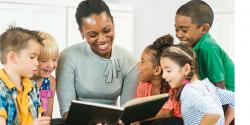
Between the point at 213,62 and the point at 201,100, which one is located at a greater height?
the point at 213,62

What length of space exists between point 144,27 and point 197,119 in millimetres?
374

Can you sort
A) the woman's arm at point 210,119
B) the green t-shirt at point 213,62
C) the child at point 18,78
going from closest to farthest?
the child at point 18,78 → the woman's arm at point 210,119 → the green t-shirt at point 213,62

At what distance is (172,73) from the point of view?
1604 mm

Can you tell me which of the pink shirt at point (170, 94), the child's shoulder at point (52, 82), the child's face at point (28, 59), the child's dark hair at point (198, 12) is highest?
the child's dark hair at point (198, 12)

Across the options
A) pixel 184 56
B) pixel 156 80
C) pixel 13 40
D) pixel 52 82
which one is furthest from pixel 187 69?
pixel 13 40

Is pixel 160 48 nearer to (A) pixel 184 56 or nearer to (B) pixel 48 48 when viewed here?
(A) pixel 184 56

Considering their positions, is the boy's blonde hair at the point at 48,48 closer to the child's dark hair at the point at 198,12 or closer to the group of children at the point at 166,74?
the group of children at the point at 166,74

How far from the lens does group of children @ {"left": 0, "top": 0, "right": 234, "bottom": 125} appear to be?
1.42 m

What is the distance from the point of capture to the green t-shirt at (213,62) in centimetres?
163

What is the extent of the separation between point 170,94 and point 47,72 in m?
0.42

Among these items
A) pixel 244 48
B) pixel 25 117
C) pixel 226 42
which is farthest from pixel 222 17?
pixel 25 117

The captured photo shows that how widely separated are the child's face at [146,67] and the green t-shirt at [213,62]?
167 mm

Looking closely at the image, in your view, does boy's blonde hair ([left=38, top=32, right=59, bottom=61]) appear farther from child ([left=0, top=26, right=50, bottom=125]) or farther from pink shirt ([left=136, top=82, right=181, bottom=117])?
pink shirt ([left=136, top=82, right=181, bottom=117])

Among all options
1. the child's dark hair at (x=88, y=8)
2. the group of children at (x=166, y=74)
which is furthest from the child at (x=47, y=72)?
the child's dark hair at (x=88, y=8)
